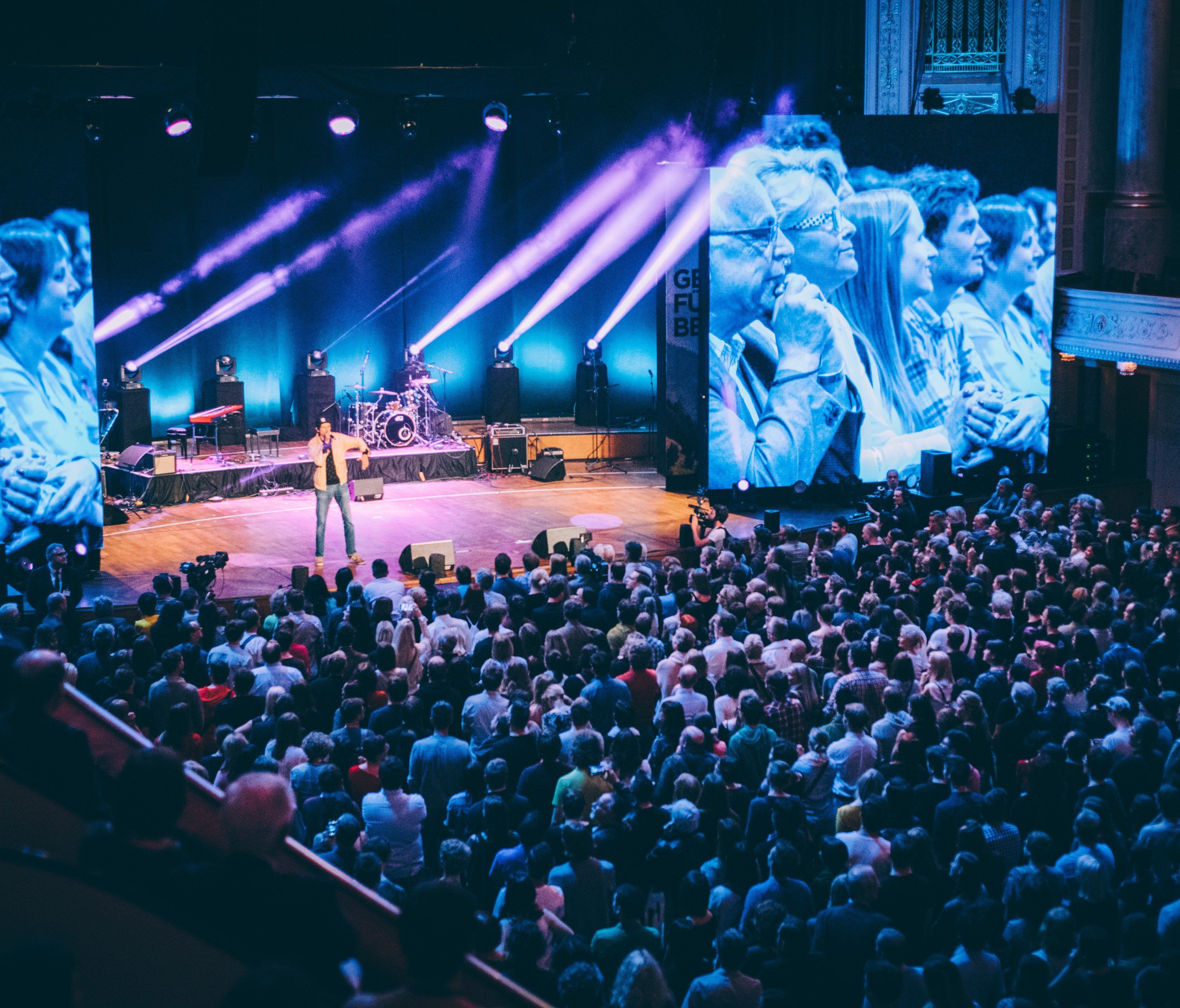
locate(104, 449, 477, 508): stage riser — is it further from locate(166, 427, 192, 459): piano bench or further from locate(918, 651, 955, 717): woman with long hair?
locate(918, 651, 955, 717): woman with long hair

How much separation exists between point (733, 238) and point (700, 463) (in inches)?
104

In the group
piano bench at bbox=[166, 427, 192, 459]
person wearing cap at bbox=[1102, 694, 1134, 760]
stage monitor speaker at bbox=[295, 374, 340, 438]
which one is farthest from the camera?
stage monitor speaker at bbox=[295, 374, 340, 438]

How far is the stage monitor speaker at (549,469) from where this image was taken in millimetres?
16484

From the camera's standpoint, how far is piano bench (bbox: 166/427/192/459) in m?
16.0

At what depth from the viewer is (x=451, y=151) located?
1867cm

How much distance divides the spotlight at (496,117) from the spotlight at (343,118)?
4.98 feet

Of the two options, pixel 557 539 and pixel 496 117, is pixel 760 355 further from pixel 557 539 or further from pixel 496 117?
pixel 557 539

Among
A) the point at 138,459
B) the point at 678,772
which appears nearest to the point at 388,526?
the point at 138,459

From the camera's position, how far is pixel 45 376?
11.4 metres

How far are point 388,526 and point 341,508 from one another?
2044 mm

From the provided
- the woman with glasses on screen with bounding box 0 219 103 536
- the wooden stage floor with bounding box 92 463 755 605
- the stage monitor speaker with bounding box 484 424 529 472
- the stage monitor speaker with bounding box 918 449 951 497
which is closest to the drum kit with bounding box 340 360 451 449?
the stage monitor speaker with bounding box 484 424 529 472

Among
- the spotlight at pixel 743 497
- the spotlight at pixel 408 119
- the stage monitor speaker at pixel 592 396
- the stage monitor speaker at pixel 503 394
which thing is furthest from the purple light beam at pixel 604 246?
the spotlight at pixel 743 497

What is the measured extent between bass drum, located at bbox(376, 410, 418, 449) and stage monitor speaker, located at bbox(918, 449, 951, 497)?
651 centimetres

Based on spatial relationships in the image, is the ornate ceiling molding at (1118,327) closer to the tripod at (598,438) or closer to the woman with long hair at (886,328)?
the woman with long hair at (886,328)
